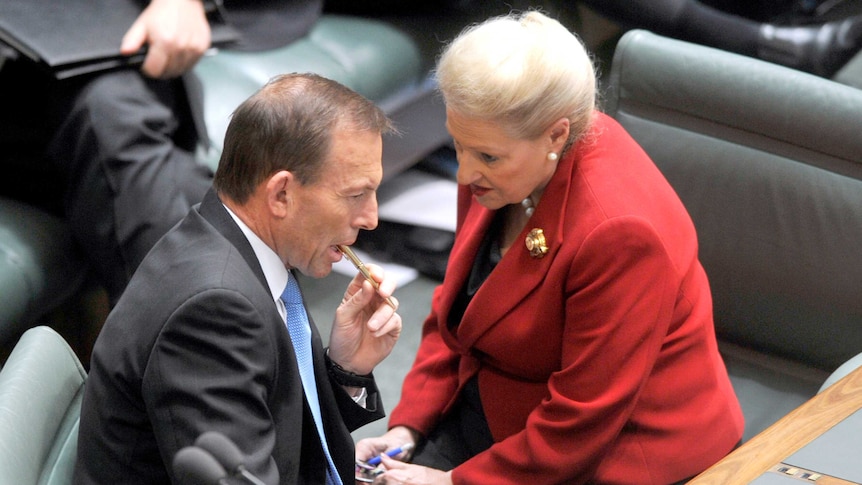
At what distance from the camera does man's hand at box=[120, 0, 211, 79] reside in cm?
230

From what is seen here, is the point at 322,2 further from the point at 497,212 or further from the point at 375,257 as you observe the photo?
the point at 497,212

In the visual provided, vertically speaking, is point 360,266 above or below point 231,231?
below

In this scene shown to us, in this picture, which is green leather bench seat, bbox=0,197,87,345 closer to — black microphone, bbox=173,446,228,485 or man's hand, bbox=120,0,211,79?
man's hand, bbox=120,0,211,79

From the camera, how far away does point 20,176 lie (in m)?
2.38

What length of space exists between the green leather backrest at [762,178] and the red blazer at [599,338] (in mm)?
326

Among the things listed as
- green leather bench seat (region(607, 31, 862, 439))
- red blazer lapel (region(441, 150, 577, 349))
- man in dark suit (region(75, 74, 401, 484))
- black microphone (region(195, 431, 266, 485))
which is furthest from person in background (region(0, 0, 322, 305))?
black microphone (region(195, 431, 266, 485))

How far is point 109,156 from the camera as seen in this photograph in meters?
2.20

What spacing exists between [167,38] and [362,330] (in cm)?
106

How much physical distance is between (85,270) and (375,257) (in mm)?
871

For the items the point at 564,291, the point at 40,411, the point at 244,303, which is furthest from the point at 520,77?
the point at 40,411

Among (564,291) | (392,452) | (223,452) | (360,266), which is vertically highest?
(223,452)

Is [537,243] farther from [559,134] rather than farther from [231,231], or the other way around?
[231,231]

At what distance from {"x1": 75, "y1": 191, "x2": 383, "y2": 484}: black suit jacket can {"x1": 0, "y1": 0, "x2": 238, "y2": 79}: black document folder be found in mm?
1021

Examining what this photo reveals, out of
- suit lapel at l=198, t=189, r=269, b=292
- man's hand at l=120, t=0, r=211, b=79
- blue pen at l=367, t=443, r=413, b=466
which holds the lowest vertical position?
blue pen at l=367, t=443, r=413, b=466
